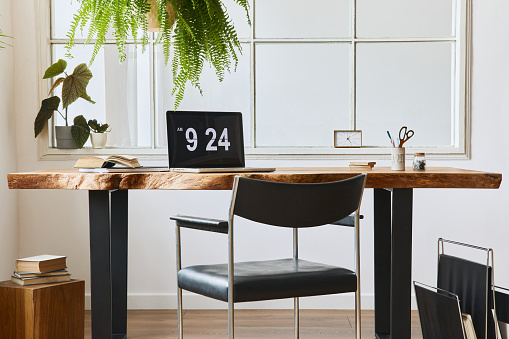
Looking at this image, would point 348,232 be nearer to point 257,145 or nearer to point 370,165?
point 257,145

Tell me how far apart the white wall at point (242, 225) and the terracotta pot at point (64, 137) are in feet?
0.38

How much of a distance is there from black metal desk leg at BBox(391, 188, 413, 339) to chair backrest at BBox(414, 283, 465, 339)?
0.22m

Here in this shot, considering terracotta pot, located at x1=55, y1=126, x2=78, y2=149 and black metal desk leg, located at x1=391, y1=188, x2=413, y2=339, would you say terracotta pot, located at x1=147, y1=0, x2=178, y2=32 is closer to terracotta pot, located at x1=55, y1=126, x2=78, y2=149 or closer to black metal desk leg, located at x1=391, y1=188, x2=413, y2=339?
black metal desk leg, located at x1=391, y1=188, x2=413, y2=339

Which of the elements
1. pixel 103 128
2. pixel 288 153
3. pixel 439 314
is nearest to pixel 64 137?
pixel 103 128

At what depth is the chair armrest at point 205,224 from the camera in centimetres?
200

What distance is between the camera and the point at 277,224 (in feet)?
6.52

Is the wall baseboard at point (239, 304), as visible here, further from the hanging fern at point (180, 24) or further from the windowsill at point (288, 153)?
the hanging fern at point (180, 24)

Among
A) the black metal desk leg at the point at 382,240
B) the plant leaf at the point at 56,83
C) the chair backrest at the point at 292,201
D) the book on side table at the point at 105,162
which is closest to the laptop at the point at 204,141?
the book on side table at the point at 105,162

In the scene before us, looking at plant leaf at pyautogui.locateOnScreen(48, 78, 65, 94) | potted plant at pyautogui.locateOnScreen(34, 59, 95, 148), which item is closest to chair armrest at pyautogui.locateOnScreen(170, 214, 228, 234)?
potted plant at pyautogui.locateOnScreen(34, 59, 95, 148)

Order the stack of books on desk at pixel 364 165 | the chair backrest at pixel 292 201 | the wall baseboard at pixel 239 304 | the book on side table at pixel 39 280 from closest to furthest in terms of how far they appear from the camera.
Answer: the chair backrest at pixel 292 201 → the stack of books on desk at pixel 364 165 → the book on side table at pixel 39 280 → the wall baseboard at pixel 239 304

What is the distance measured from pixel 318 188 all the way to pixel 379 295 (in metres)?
1.16

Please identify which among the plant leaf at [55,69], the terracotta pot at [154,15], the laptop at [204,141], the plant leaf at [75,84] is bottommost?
the laptop at [204,141]

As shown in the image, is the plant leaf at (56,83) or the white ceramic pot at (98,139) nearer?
the plant leaf at (56,83)

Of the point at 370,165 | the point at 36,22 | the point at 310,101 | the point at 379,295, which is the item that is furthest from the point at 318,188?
the point at 36,22
